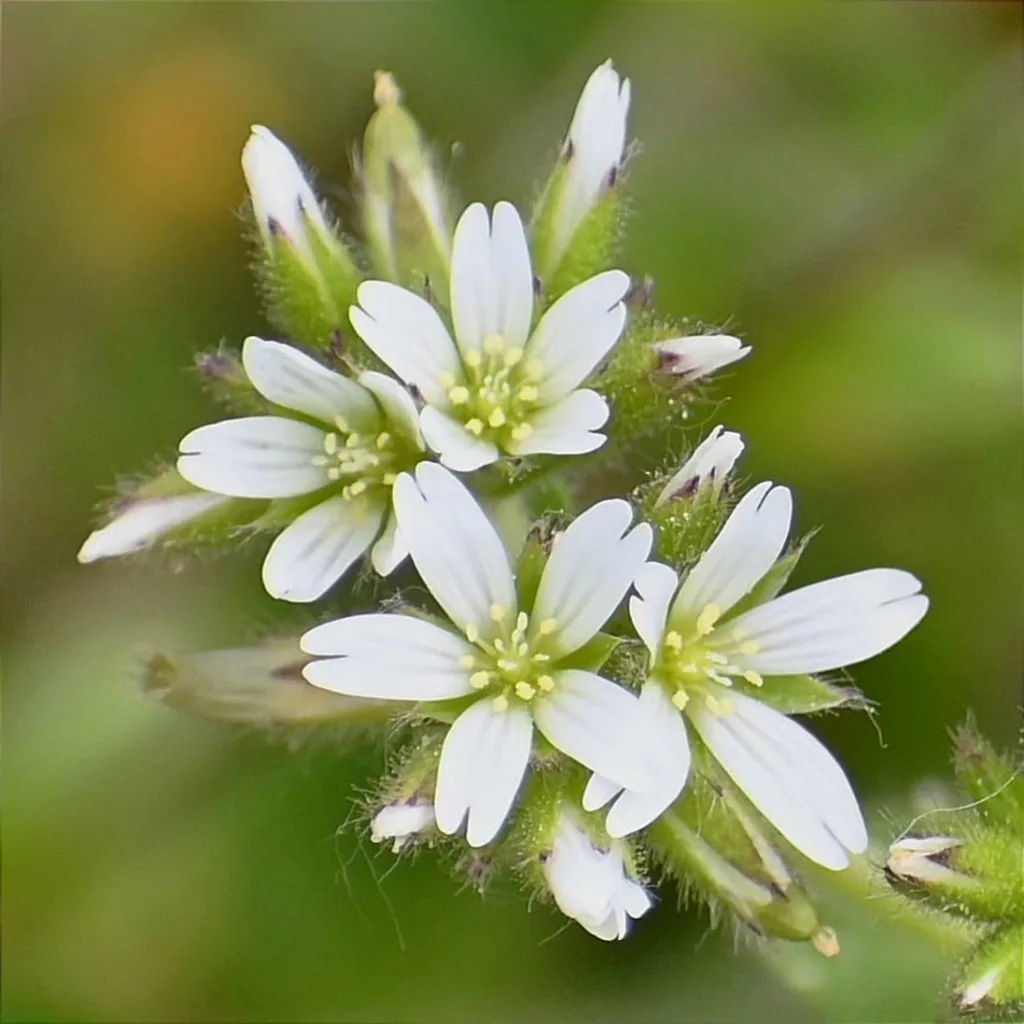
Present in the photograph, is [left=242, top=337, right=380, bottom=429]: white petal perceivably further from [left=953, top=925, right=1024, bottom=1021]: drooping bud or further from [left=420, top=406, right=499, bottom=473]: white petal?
[left=953, top=925, right=1024, bottom=1021]: drooping bud

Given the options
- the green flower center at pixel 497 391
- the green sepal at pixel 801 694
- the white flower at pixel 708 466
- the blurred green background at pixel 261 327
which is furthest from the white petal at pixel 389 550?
the blurred green background at pixel 261 327

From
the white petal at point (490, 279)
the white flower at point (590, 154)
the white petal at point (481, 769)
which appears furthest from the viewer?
the white flower at point (590, 154)

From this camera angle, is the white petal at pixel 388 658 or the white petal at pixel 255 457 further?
the white petal at pixel 255 457

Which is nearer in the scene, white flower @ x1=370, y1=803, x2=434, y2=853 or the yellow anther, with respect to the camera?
white flower @ x1=370, y1=803, x2=434, y2=853

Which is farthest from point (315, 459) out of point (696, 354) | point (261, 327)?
point (261, 327)

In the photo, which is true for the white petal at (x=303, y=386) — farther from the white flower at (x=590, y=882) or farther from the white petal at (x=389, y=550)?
the white flower at (x=590, y=882)

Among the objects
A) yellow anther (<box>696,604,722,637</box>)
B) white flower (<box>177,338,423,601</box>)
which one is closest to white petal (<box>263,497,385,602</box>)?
white flower (<box>177,338,423,601</box>)

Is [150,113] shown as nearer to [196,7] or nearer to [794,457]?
[196,7]
